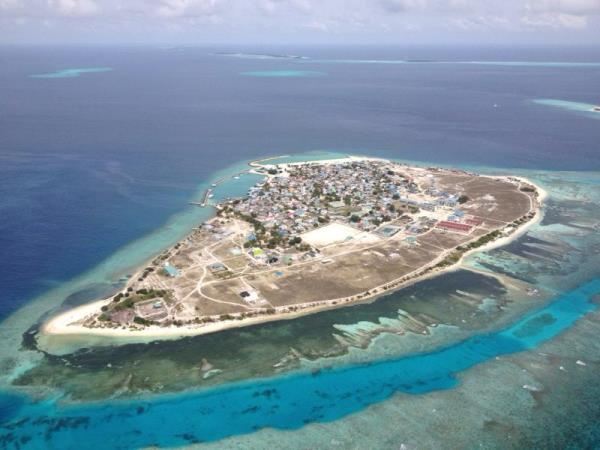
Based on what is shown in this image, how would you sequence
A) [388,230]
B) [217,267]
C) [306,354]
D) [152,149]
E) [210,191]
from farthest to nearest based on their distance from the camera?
[152,149] → [210,191] → [388,230] → [217,267] → [306,354]

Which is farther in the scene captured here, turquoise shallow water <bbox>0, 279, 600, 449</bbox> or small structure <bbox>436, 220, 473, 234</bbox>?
small structure <bbox>436, 220, 473, 234</bbox>

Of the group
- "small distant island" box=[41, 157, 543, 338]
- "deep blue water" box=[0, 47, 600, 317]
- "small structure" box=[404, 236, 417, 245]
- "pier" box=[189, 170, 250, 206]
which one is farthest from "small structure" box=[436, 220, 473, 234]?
"deep blue water" box=[0, 47, 600, 317]

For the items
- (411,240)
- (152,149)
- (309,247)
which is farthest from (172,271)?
(152,149)

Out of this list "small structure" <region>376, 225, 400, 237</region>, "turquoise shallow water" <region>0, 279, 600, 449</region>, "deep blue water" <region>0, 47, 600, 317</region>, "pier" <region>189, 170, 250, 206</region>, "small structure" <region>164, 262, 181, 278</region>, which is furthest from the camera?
"pier" <region>189, 170, 250, 206</region>

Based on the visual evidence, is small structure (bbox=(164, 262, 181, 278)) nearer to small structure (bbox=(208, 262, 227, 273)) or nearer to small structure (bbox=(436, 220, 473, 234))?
small structure (bbox=(208, 262, 227, 273))

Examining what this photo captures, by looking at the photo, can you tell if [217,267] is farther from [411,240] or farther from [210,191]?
[210,191]

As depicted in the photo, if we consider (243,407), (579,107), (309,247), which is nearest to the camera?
(243,407)
